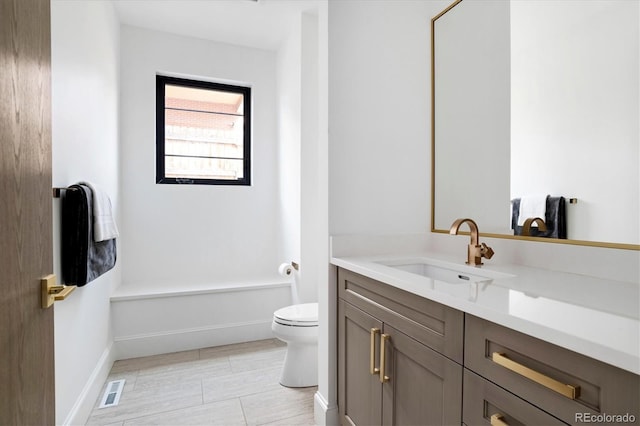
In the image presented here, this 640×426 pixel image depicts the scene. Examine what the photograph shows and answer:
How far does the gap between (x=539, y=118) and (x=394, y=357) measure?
1.05 m

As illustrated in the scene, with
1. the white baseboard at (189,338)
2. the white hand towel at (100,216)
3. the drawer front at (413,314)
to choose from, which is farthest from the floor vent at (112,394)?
the drawer front at (413,314)

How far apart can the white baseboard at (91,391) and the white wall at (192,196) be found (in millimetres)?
764

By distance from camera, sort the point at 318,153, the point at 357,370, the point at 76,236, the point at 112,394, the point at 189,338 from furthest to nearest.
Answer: the point at 189,338 < the point at 112,394 < the point at 318,153 < the point at 76,236 < the point at 357,370

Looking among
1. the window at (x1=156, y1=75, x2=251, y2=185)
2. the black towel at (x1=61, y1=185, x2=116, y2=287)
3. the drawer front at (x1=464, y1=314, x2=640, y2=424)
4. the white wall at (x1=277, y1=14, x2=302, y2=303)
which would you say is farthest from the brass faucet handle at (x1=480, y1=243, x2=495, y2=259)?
the window at (x1=156, y1=75, x2=251, y2=185)

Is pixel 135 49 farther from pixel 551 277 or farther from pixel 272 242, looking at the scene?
pixel 551 277

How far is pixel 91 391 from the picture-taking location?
5.96 ft

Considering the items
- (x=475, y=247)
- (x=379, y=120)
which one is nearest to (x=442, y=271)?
(x=475, y=247)

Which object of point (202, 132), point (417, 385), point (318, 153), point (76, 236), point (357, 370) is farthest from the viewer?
point (202, 132)

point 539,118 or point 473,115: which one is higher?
point 473,115

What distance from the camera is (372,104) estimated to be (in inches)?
66.1

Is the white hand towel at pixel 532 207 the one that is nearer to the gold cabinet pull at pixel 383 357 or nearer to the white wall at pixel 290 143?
the gold cabinet pull at pixel 383 357

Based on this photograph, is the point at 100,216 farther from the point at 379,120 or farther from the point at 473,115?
the point at 473,115

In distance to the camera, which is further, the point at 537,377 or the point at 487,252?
the point at 487,252

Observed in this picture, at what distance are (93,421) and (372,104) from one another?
2162 millimetres
